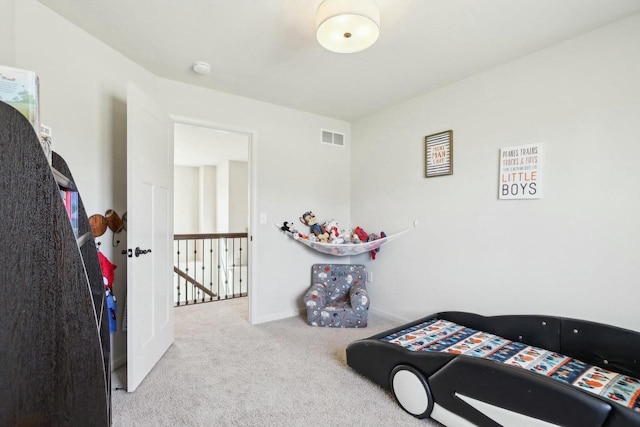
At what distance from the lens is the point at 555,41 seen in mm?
2008

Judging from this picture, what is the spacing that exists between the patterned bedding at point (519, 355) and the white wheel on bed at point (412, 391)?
0.20 m

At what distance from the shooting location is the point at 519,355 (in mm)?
1778

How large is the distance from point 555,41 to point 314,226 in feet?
8.35

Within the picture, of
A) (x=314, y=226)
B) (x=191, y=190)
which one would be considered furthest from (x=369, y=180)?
(x=191, y=190)

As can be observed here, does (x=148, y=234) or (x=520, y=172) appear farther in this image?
(x=520, y=172)

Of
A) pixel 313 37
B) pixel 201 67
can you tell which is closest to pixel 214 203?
pixel 201 67

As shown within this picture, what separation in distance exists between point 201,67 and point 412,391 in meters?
2.69

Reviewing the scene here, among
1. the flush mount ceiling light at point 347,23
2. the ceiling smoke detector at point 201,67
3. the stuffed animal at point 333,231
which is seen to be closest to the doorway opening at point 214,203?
the stuffed animal at point 333,231

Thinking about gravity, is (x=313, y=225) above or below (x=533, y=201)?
below

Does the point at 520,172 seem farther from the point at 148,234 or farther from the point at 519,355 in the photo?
the point at 148,234

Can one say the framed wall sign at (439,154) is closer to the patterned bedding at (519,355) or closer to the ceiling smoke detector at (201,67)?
the patterned bedding at (519,355)

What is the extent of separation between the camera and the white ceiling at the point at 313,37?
1.67 m

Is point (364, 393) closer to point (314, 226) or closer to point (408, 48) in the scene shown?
point (314, 226)

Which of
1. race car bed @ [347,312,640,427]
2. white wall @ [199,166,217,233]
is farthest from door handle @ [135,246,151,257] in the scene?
white wall @ [199,166,217,233]
